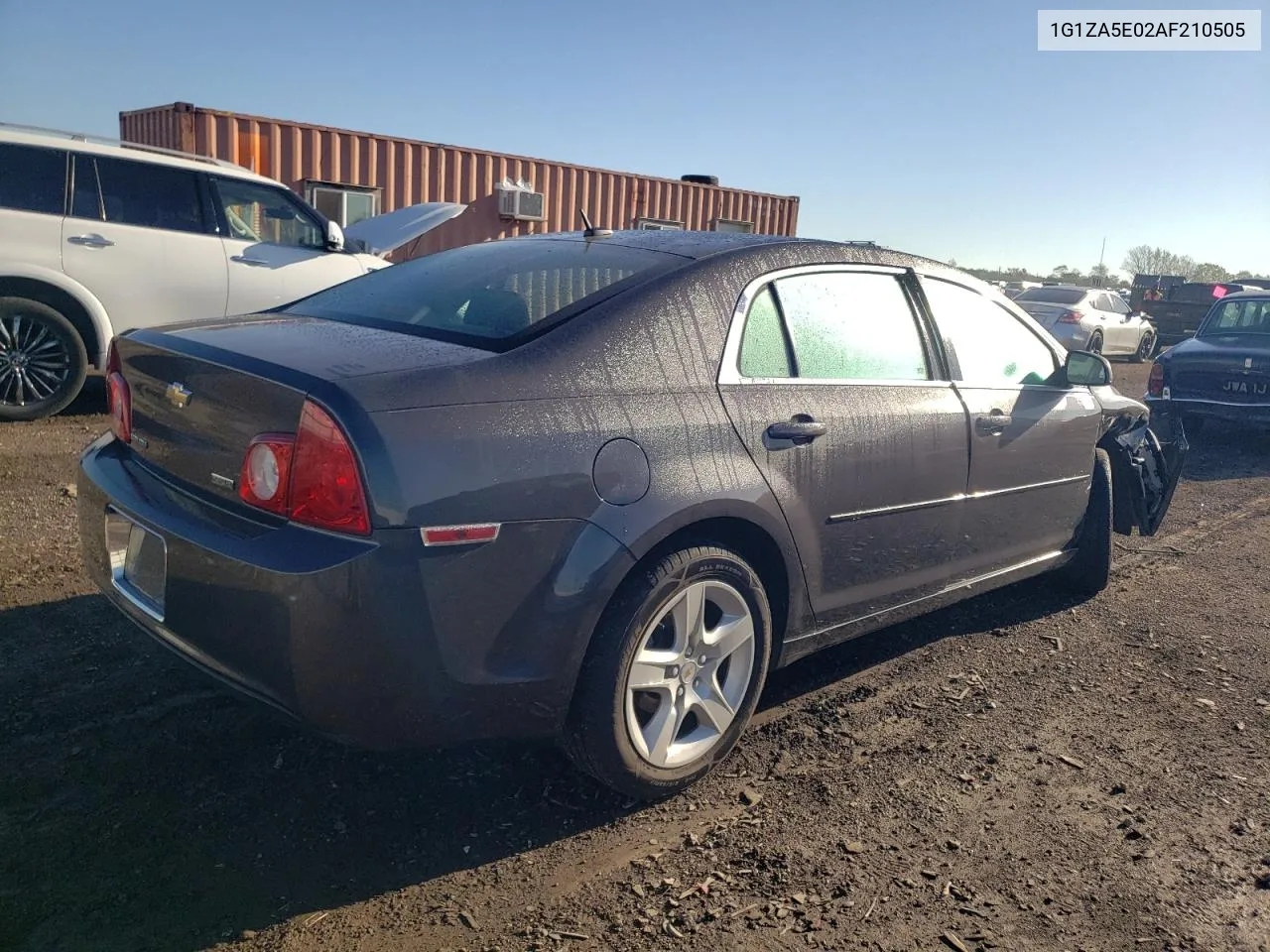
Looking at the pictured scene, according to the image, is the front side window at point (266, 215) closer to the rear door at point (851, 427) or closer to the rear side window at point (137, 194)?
the rear side window at point (137, 194)

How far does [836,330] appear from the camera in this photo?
3.42 m

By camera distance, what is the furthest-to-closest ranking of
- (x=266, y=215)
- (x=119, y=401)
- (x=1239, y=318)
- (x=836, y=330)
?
(x=1239, y=318), (x=266, y=215), (x=836, y=330), (x=119, y=401)

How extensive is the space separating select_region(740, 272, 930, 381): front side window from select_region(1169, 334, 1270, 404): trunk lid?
732 centimetres

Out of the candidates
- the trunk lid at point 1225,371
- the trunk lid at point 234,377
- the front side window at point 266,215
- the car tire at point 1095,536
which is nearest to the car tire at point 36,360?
the front side window at point 266,215

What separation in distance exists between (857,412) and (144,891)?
244cm

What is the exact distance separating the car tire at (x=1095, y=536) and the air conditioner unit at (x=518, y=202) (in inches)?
406

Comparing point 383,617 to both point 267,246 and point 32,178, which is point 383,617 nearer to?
point 32,178

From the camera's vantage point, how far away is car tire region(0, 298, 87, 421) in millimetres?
6684

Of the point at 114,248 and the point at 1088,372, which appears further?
the point at 114,248

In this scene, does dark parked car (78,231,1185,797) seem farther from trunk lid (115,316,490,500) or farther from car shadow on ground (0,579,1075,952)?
car shadow on ground (0,579,1075,952)

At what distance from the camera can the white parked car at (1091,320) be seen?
18.4 metres

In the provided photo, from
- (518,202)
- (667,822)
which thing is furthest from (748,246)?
(518,202)

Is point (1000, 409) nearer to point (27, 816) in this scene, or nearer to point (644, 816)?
point (644, 816)

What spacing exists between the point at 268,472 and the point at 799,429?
157 centimetres
